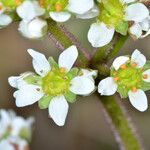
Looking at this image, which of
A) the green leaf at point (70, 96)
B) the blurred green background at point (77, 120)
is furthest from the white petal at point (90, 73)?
the blurred green background at point (77, 120)

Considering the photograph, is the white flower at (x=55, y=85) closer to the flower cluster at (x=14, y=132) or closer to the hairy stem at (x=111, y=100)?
the hairy stem at (x=111, y=100)

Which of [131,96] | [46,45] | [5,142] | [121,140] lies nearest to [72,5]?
[131,96]

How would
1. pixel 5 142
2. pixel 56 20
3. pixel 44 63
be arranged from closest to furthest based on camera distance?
1. pixel 56 20
2. pixel 44 63
3. pixel 5 142

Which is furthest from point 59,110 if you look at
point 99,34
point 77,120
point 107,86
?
point 77,120

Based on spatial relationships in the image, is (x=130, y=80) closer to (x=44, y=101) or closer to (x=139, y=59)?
(x=139, y=59)

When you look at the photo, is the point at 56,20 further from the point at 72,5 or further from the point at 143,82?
the point at 143,82

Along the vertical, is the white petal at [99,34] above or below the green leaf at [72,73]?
above

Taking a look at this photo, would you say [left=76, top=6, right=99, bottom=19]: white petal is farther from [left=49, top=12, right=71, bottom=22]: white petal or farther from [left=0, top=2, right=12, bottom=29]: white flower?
[left=0, top=2, right=12, bottom=29]: white flower
